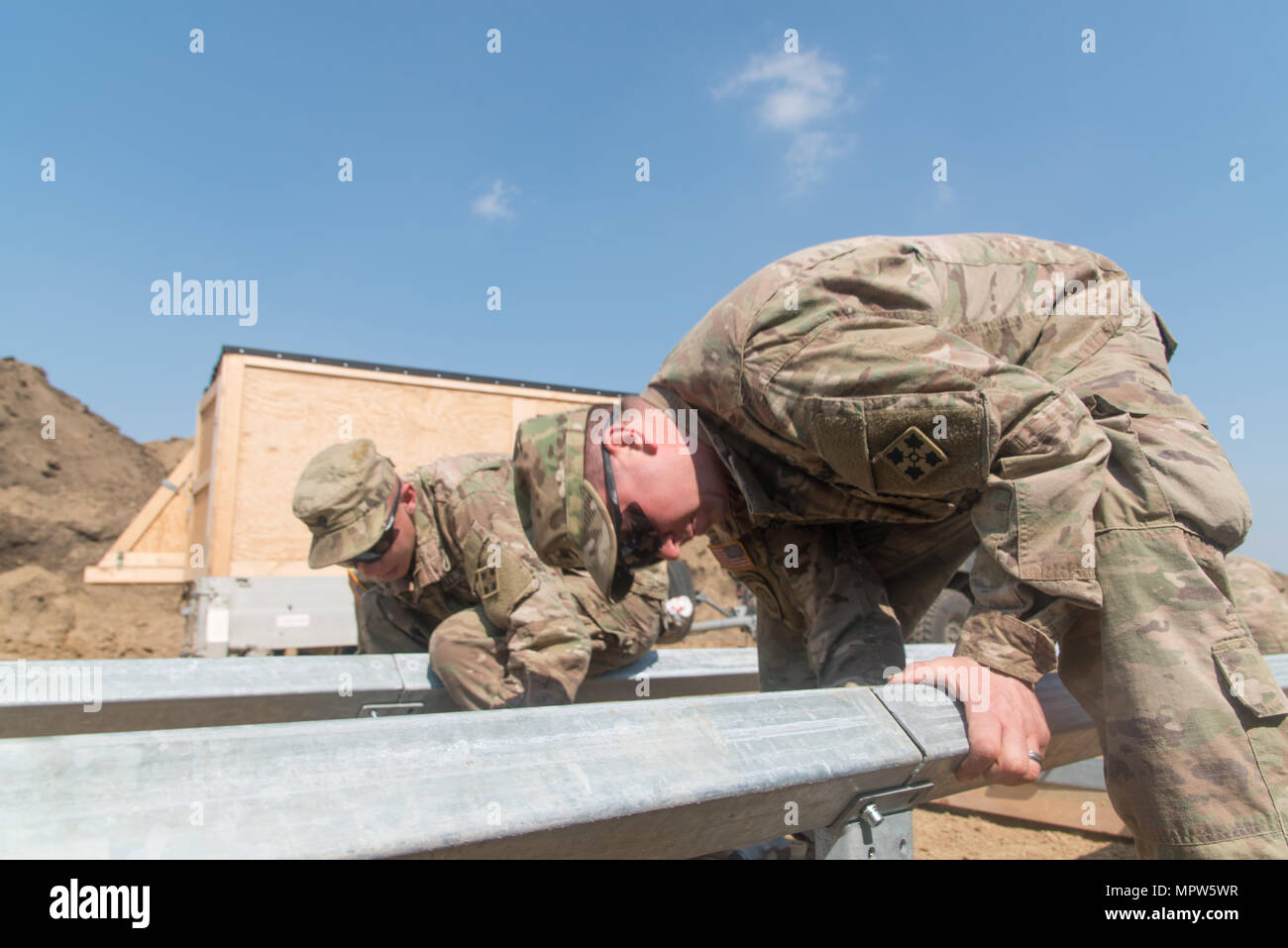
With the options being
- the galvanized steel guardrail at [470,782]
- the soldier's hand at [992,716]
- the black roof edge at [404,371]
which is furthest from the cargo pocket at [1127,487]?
the black roof edge at [404,371]

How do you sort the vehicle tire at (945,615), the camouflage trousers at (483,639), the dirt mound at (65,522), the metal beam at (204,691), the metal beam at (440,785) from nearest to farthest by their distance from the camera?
1. the metal beam at (440,785)
2. the metal beam at (204,691)
3. the camouflage trousers at (483,639)
4. the vehicle tire at (945,615)
5. the dirt mound at (65,522)

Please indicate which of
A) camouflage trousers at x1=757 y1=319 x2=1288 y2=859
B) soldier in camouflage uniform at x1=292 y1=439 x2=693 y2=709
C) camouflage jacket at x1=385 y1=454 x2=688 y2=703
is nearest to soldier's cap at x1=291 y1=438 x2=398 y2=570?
soldier in camouflage uniform at x1=292 y1=439 x2=693 y2=709

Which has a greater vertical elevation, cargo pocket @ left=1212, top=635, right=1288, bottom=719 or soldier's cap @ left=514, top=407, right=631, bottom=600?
soldier's cap @ left=514, top=407, right=631, bottom=600

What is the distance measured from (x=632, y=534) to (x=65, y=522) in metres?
13.7

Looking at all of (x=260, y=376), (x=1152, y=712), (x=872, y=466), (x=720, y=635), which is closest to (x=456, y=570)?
(x=872, y=466)

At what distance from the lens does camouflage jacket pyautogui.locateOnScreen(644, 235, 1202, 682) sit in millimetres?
1220

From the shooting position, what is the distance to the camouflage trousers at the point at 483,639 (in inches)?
94.8

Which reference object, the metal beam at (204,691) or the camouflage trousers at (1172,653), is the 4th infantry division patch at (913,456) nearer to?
the camouflage trousers at (1172,653)

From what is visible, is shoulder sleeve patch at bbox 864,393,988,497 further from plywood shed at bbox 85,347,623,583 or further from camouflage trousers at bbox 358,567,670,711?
plywood shed at bbox 85,347,623,583

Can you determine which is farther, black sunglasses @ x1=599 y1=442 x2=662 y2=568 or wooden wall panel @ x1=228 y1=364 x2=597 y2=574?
wooden wall panel @ x1=228 y1=364 x2=597 y2=574

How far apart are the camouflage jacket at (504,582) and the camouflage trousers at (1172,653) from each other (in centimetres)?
153

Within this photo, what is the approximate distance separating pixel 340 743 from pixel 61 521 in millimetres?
14228
